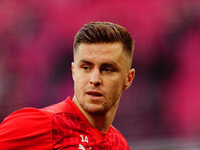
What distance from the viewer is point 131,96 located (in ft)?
21.5

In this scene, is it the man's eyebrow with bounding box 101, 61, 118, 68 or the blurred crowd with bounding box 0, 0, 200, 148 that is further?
the blurred crowd with bounding box 0, 0, 200, 148

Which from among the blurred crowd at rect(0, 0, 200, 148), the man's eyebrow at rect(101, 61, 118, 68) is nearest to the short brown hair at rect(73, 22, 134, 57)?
the man's eyebrow at rect(101, 61, 118, 68)

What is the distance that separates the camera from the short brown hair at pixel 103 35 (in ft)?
8.04

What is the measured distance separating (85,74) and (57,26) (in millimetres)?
5218

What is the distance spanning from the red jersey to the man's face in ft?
0.36

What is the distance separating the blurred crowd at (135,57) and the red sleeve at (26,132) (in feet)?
14.1

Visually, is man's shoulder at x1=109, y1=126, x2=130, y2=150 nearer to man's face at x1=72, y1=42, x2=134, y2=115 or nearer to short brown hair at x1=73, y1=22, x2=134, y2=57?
man's face at x1=72, y1=42, x2=134, y2=115

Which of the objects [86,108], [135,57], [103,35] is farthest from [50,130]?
[135,57]

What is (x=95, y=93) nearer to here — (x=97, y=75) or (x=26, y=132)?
(x=97, y=75)

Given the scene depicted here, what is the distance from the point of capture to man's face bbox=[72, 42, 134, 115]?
→ 2.35m

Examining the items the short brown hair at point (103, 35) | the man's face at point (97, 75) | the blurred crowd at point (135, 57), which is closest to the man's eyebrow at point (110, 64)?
the man's face at point (97, 75)

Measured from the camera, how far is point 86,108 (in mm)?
2391

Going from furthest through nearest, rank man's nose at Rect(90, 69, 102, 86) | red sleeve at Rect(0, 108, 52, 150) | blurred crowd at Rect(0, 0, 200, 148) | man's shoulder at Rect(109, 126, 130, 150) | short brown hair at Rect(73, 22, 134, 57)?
1. blurred crowd at Rect(0, 0, 200, 148)
2. man's shoulder at Rect(109, 126, 130, 150)
3. short brown hair at Rect(73, 22, 134, 57)
4. man's nose at Rect(90, 69, 102, 86)
5. red sleeve at Rect(0, 108, 52, 150)

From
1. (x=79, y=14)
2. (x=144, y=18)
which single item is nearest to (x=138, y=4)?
(x=144, y=18)
